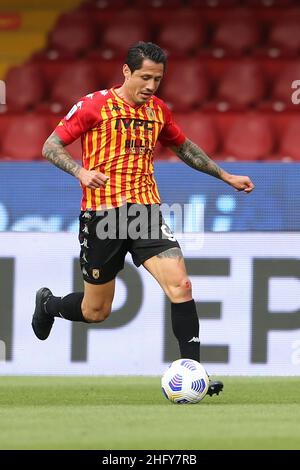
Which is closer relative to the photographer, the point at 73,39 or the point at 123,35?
the point at 123,35

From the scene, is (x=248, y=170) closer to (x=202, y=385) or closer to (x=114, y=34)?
(x=202, y=385)

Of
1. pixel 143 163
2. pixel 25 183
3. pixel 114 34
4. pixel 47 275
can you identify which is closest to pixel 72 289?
pixel 47 275

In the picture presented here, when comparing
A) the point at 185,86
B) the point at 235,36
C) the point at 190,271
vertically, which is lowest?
the point at 190,271

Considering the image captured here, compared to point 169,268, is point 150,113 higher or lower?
higher

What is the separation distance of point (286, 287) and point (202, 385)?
233cm

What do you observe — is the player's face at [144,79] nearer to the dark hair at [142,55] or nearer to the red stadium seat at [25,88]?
the dark hair at [142,55]

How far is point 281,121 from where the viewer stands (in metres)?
10.2

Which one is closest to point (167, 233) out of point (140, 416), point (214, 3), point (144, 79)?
point (144, 79)

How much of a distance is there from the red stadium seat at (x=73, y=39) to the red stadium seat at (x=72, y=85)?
38cm

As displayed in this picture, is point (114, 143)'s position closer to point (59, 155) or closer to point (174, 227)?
point (59, 155)

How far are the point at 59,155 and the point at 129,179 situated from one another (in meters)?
0.38

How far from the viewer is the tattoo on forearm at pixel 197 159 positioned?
640 centimetres

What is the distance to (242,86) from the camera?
10.7 m

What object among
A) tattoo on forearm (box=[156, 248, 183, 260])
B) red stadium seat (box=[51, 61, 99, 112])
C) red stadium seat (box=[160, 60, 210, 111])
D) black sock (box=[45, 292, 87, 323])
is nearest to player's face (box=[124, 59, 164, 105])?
tattoo on forearm (box=[156, 248, 183, 260])
